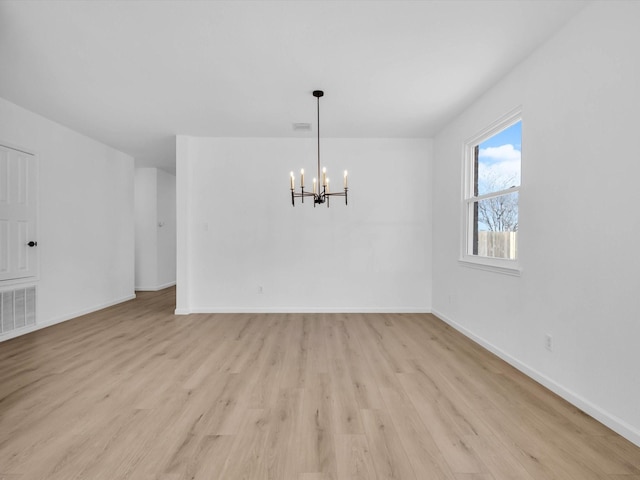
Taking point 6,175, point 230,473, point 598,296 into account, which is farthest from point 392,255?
point 6,175

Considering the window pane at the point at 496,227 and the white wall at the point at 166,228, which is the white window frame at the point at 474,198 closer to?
the window pane at the point at 496,227

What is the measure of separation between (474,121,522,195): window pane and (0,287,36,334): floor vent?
219 inches

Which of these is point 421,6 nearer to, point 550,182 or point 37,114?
point 550,182

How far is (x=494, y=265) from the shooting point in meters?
3.28

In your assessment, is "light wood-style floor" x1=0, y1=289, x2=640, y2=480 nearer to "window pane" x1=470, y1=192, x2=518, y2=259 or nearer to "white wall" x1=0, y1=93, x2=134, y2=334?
"window pane" x1=470, y1=192, x2=518, y2=259

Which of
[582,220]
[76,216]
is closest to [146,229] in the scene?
[76,216]

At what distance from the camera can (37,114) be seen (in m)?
4.05

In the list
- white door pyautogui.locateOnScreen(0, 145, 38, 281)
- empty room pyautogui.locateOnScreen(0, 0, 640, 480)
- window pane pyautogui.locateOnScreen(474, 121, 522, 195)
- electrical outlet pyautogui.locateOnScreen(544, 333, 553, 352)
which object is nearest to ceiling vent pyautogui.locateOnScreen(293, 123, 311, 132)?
empty room pyautogui.locateOnScreen(0, 0, 640, 480)

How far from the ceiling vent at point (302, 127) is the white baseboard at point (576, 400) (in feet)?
11.3

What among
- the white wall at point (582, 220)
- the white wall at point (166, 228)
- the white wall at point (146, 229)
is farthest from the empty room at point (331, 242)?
the white wall at point (166, 228)

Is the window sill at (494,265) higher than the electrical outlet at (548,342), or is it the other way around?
the window sill at (494,265)

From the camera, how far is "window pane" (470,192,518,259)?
310 centimetres

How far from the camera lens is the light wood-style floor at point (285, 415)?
1.61 m

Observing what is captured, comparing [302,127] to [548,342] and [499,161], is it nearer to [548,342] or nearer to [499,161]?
[499,161]
